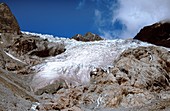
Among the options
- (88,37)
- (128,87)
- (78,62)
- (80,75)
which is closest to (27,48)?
(78,62)

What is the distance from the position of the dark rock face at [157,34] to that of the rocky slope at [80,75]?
11.7 meters

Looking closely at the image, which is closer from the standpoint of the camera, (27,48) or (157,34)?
(27,48)

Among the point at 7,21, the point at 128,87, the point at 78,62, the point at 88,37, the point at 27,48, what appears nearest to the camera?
the point at 128,87

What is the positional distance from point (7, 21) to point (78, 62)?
806 inches

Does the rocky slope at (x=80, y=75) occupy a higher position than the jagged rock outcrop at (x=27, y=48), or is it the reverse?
the jagged rock outcrop at (x=27, y=48)

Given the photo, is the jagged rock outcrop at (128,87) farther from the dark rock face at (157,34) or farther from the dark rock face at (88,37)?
the dark rock face at (88,37)

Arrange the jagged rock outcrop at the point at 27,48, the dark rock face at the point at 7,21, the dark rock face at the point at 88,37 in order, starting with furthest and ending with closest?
the dark rock face at the point at 88,37
the dark rock face at the point at 7,21
the jagged rock outcrop at the point at 27,48

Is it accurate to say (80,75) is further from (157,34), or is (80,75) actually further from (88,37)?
(88,37)

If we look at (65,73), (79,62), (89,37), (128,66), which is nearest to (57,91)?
(65,73)

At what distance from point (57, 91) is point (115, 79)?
277 inches

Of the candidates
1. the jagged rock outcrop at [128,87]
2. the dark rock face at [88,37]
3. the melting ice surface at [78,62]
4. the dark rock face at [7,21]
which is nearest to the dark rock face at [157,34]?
the melting ice surface at [78,62]

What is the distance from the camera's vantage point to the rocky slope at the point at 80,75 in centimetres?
2588

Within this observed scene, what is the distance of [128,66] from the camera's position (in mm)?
35406

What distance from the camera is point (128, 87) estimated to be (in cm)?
3041
